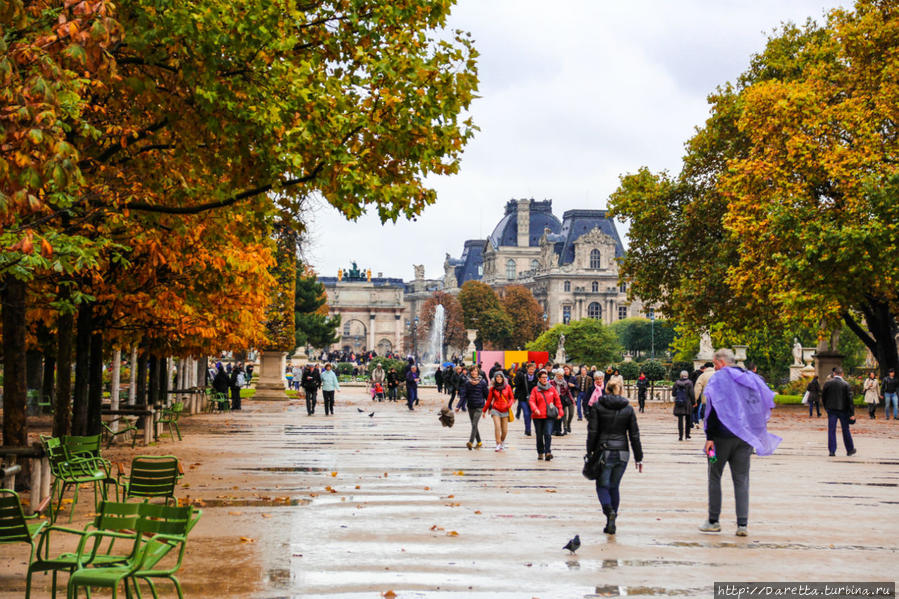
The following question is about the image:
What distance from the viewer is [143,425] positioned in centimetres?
2356

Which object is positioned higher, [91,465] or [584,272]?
[584,272]

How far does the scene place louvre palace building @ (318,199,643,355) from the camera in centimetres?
15850

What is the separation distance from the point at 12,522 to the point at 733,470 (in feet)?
23.5

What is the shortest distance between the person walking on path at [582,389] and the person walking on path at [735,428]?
19.4m

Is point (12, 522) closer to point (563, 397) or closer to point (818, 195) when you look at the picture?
point (563, 397)

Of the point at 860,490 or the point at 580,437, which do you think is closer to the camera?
the point at 860,490

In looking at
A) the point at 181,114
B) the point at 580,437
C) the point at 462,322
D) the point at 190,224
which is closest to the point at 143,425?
the point at 190,224

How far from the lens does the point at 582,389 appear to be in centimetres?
3644

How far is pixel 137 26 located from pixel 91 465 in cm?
516

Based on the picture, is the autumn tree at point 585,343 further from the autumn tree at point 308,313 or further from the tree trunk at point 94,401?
the tree trunk at point 94,401

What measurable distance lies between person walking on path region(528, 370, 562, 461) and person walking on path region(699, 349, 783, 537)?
290 inches

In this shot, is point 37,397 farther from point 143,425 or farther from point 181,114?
point 181,114

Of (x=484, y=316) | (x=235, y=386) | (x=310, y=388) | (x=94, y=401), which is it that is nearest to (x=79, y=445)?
(x=94, y=401)

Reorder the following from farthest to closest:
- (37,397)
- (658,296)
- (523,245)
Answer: (523,245) → (658,296) → (37,397)
